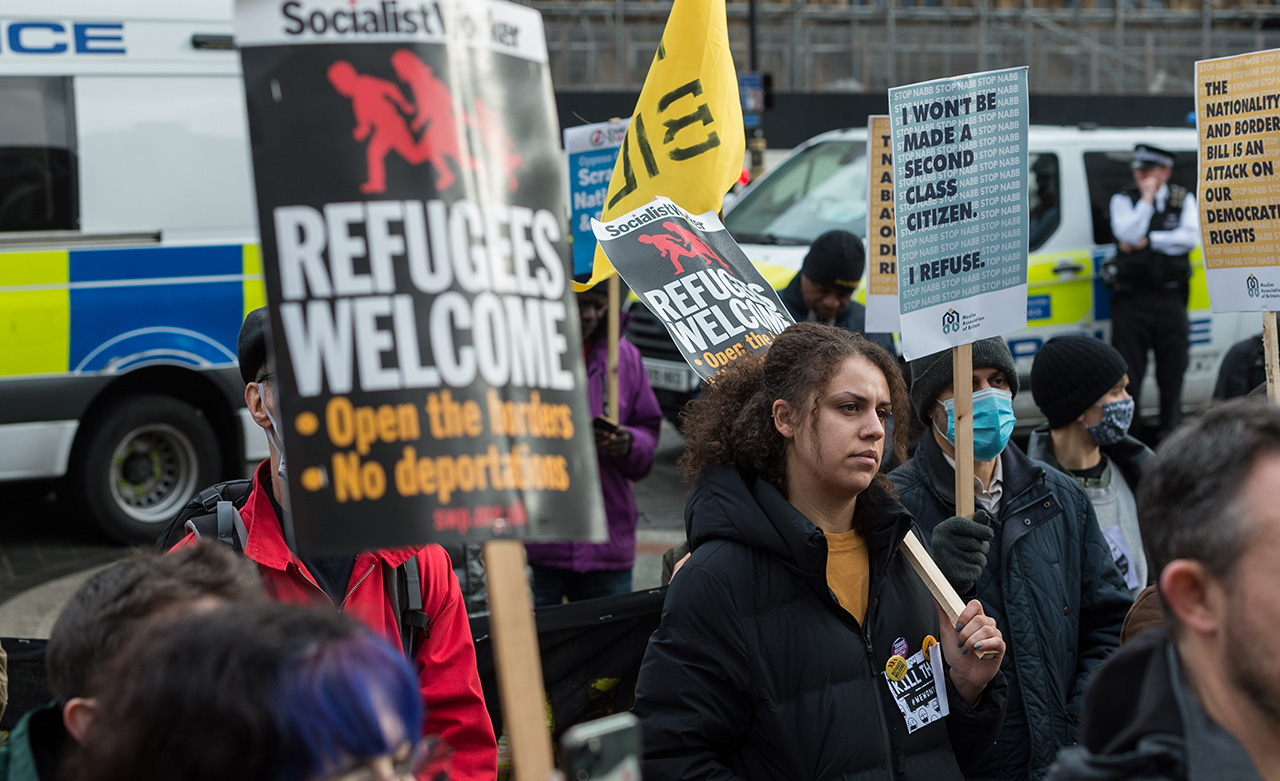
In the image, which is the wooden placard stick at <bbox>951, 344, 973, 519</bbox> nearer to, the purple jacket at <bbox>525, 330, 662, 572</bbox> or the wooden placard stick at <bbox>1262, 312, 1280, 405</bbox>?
the wooden placard stick at <bbox>1262, 312, 1280, 405</bbox>

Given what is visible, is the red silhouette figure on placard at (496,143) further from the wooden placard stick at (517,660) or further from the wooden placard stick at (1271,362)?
the wooden placard stick at (1271,362)

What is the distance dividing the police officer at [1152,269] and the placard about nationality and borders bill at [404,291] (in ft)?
26.6

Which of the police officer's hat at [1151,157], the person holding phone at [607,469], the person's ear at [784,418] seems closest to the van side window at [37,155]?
the person holding phone at [607,469]

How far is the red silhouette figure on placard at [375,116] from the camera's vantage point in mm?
1830

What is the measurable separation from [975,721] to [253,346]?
179 cm

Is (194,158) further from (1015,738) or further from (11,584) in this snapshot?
(1015,738)

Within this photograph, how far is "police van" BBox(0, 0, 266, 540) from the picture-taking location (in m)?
7.45

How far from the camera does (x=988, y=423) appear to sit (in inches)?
150

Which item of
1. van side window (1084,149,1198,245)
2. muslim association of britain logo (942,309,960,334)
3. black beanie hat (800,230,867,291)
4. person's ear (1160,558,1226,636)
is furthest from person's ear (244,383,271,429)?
van side window (1084,149,1198,245)

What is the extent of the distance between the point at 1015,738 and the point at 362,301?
7.33 feet

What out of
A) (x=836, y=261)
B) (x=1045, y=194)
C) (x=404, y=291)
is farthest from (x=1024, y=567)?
(x=1045, y=194)

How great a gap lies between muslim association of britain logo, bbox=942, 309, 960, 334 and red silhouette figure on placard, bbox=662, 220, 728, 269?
2.12ft

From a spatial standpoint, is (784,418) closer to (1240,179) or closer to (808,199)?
(1240,179)

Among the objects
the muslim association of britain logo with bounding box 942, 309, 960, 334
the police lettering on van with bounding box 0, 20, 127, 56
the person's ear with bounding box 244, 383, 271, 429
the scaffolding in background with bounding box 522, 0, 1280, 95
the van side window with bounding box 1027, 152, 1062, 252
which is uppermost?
the scaffolding in background with bounding box 522, 0, 1280, 95
